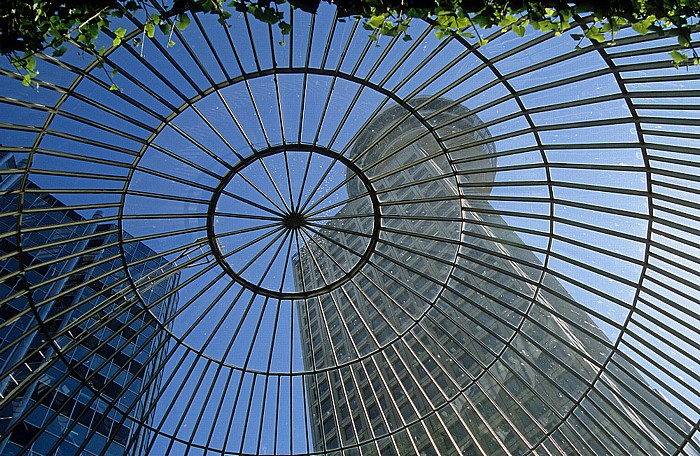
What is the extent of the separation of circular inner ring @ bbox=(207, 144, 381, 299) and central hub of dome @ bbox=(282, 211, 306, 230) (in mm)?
30

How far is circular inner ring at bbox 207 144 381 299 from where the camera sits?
18062 mm

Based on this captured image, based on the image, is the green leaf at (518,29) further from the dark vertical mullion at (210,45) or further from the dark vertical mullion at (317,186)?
the dark vertical mullion at (317,186)

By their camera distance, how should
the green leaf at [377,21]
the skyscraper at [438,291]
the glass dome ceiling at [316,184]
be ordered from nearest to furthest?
the green leaf at [377,21]
the glass dome ceiling at [316,184]
the skyscraper at [438,291]

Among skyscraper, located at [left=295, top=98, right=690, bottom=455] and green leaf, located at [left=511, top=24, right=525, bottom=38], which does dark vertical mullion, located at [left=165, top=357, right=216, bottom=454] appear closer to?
skyscraper, located at [left=295, top=98, right=690, bottom=455]

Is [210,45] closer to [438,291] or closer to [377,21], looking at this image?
[377,21]

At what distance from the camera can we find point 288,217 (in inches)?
739

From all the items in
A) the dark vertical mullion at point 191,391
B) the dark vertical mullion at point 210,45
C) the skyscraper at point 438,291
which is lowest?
the dark vertical mullion at point 191,391

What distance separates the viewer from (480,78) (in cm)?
1559

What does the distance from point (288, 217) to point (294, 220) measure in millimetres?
203

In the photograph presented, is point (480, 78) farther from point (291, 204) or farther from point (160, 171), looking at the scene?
point (160, 171)

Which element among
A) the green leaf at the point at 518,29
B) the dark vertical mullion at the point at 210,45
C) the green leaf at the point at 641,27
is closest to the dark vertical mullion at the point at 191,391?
the dark vertical mullion at the point at 210,45

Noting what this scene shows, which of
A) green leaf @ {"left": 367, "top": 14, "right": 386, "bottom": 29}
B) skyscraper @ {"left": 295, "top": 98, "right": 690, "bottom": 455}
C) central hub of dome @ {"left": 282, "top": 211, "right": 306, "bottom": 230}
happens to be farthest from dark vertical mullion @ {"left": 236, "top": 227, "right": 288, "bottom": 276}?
green leaf @ {"left": 367, "top": 14, "right": 386, "bottom": 29}

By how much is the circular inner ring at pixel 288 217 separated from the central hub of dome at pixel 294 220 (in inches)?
1.2

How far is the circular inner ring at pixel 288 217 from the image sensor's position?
59.3 feet
